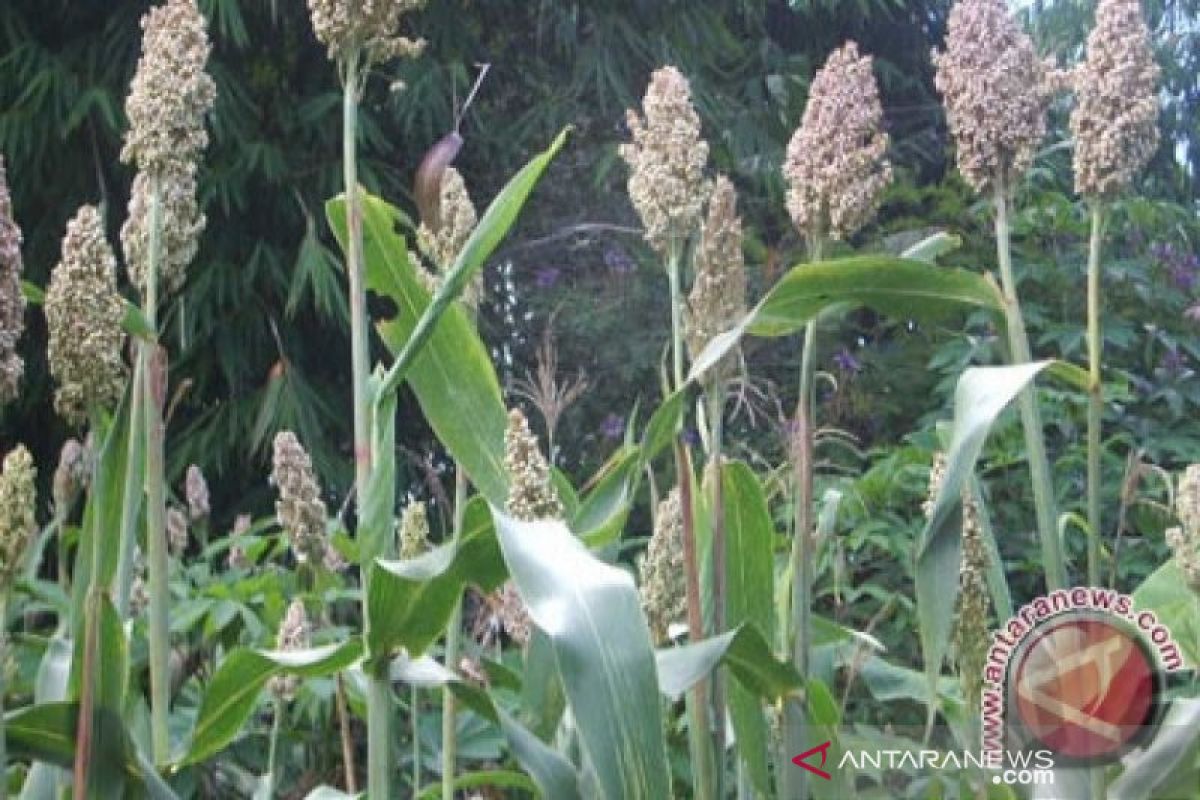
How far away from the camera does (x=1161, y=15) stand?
5.05 m

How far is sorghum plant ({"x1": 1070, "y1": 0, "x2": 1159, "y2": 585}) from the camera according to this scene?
0.84 metres

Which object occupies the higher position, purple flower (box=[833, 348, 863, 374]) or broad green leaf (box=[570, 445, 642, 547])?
purple flower (box=[833, 348, 863, 374])

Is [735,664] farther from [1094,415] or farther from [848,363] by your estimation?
[848,363]

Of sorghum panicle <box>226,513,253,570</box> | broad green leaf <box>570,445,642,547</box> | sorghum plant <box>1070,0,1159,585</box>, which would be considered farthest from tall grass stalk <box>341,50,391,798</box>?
sorghum panicle <box>226,513,253,570</box>

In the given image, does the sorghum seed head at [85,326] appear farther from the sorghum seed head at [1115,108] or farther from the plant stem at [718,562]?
the sorghum seed head at [1115,108]

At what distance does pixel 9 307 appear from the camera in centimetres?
63

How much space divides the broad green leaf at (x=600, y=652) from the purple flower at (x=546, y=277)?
329cm

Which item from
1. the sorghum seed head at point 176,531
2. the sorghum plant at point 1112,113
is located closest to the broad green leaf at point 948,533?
the sorghum plant at point 1112,113

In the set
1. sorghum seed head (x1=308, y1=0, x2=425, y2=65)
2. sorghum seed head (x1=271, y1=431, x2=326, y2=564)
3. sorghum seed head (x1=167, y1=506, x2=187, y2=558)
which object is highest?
sorghum seed head (x1=308, y1=0, x2=425, y2=65)

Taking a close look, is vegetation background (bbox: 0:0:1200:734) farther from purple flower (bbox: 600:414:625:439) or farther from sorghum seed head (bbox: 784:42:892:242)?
sorghum seed head (bbox: 784:42:892:242)

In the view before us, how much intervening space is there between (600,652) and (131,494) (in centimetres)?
24

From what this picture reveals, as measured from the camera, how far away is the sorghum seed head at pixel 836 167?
2.67ft

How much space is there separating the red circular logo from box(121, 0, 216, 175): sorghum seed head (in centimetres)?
46

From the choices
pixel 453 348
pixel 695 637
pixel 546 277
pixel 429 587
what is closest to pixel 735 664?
pixel 695 637
